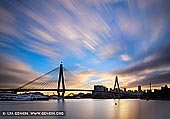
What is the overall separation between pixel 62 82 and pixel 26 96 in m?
53.8

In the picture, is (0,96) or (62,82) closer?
(62,82)

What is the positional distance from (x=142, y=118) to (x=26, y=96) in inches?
3393

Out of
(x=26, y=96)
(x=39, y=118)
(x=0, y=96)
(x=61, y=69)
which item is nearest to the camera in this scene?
(x=39, y=118)

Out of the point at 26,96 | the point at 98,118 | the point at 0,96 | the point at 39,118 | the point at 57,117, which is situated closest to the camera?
the point at 39,118

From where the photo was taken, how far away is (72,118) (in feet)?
90.8

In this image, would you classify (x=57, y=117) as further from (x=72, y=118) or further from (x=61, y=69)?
(x=61, y=69)

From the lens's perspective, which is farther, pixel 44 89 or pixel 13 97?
pixel 13 97

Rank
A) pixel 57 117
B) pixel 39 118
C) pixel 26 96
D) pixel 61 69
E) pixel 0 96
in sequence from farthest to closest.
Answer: pixel 26 96
pixel 0 96
pixel 61 69
pixel 57 117
pixel 39 118

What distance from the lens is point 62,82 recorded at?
59844 mm

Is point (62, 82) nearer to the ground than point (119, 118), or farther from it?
farther from it

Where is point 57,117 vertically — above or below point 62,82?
below

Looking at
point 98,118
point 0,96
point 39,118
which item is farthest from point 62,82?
point 0,96

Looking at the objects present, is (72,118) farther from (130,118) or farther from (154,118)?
(154,118)

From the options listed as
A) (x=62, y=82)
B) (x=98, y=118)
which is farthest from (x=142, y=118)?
(x=62, y=82)
